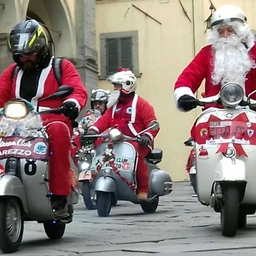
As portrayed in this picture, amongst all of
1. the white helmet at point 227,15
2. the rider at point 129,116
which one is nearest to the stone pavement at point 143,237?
the rider at point 129,116

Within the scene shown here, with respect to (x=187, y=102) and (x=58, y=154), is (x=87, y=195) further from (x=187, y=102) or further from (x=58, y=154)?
(x=58, y=154)

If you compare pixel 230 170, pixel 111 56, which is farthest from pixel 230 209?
pixel 111 56

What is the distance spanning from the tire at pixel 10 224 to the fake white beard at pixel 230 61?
1.88 m

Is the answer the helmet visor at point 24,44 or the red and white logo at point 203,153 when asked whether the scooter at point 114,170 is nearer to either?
the red and white logo at point 203,153

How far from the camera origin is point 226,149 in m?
5.91

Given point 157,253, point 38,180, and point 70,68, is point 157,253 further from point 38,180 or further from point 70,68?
point 70,68

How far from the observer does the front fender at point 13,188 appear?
17.4ft

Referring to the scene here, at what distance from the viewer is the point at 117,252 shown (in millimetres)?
5191

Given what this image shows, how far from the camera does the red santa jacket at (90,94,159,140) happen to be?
9320mm

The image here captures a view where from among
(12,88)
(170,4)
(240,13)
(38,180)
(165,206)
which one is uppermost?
(170,4)

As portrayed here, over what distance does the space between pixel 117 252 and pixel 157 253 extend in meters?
0.29

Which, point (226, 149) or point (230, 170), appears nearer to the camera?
point (230, 170)

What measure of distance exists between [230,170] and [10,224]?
152 cm

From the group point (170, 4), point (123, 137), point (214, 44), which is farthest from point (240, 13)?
point (170, 4)
